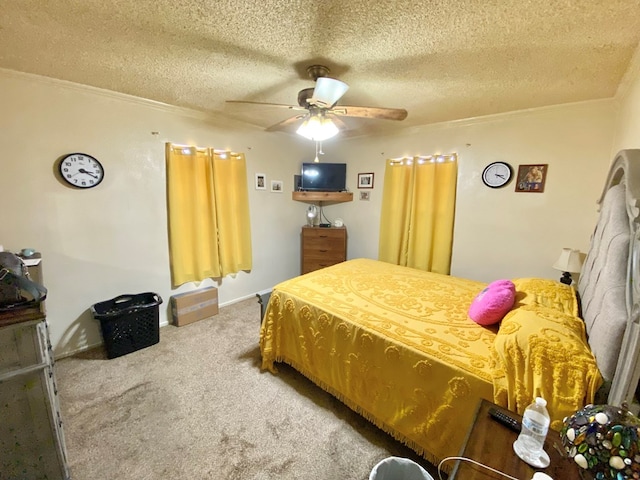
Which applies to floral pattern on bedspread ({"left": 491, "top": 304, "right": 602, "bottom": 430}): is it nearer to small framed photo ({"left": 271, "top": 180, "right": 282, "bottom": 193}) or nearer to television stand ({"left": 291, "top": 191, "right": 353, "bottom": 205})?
television stand ({"left": 291, "top": 191, "right": 353, "bottom": 205})

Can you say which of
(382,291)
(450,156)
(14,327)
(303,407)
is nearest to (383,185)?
(450,156)

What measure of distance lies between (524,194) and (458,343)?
209cm

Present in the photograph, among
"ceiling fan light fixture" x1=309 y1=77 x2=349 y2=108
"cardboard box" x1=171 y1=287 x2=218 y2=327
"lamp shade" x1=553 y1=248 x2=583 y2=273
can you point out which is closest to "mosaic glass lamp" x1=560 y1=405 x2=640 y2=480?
"ceiling fan light fixture" x1=309 y1=77 x2=349 y2=108

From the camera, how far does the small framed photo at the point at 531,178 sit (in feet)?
8.59

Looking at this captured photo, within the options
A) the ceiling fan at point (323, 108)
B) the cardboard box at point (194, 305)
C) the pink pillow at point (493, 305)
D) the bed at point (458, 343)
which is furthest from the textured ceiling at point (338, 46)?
the cardboard box at point (194, 305)

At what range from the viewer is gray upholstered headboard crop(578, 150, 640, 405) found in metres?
0.87

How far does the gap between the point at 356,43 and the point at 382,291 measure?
176 centimetres

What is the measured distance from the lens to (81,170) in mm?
2322

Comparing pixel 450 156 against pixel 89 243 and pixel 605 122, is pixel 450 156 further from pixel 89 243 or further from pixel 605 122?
pixel 89 243

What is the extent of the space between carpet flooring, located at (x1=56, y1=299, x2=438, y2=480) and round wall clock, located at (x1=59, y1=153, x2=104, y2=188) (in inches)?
61.5

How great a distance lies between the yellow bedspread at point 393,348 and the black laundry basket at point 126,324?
1.20 meters

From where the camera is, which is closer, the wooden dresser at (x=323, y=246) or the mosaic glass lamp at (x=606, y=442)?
the mosaic glass lamp at (x=606, y=442)

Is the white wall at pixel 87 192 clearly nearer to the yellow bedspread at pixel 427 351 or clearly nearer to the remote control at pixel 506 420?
the yellow bedspread at pixel 427 351

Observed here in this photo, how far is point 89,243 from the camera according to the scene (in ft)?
8.03
